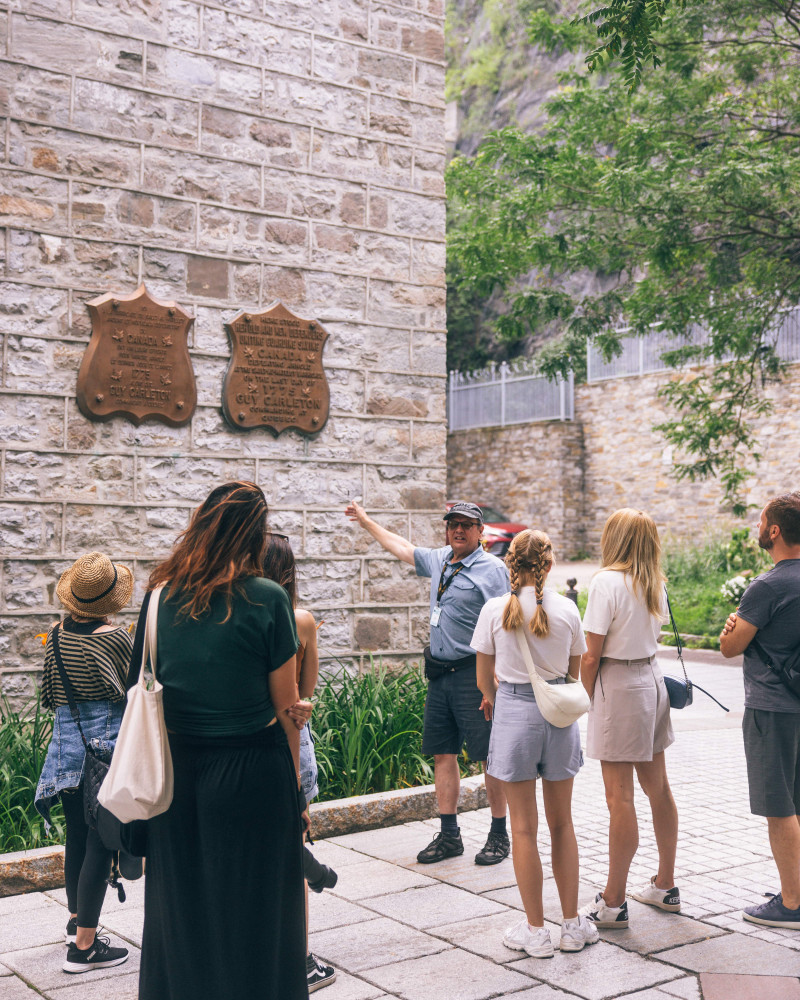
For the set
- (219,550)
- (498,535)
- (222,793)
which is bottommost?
(222,793)

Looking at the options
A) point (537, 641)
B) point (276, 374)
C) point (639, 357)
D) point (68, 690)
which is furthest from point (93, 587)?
point (639, 357)

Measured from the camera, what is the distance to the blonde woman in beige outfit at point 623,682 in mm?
4461

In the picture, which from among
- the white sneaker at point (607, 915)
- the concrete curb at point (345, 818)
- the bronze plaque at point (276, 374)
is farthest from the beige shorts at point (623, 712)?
the bronze plaque at point (276, 374)

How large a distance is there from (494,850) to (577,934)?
3.97 ft

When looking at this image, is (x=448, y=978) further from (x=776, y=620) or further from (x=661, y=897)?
(x=776, y=620)

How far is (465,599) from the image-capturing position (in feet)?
18.2

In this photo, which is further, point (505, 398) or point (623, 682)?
point (505, 398)

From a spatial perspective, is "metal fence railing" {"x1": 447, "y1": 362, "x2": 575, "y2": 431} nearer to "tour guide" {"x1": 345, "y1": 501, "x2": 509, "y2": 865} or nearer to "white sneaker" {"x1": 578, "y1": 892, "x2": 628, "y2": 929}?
"tour guide" {"x1": 345, "y1": 501, "x2": 509, "y2": 865}

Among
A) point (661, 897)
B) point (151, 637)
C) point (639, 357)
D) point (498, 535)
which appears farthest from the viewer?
point (639, 357)

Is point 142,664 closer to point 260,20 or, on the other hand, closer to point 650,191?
point 260,20

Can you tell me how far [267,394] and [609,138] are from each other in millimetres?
9142

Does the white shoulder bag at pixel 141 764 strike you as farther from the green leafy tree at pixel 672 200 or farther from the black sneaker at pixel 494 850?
the green leafy tree at pixel 672 200

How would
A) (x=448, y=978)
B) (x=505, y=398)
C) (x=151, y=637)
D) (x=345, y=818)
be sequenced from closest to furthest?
(x=151, y=637), (x=448, y=978), (x=345, y=818), (x=505, y=398)

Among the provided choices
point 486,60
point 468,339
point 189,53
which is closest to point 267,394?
point 189,53
